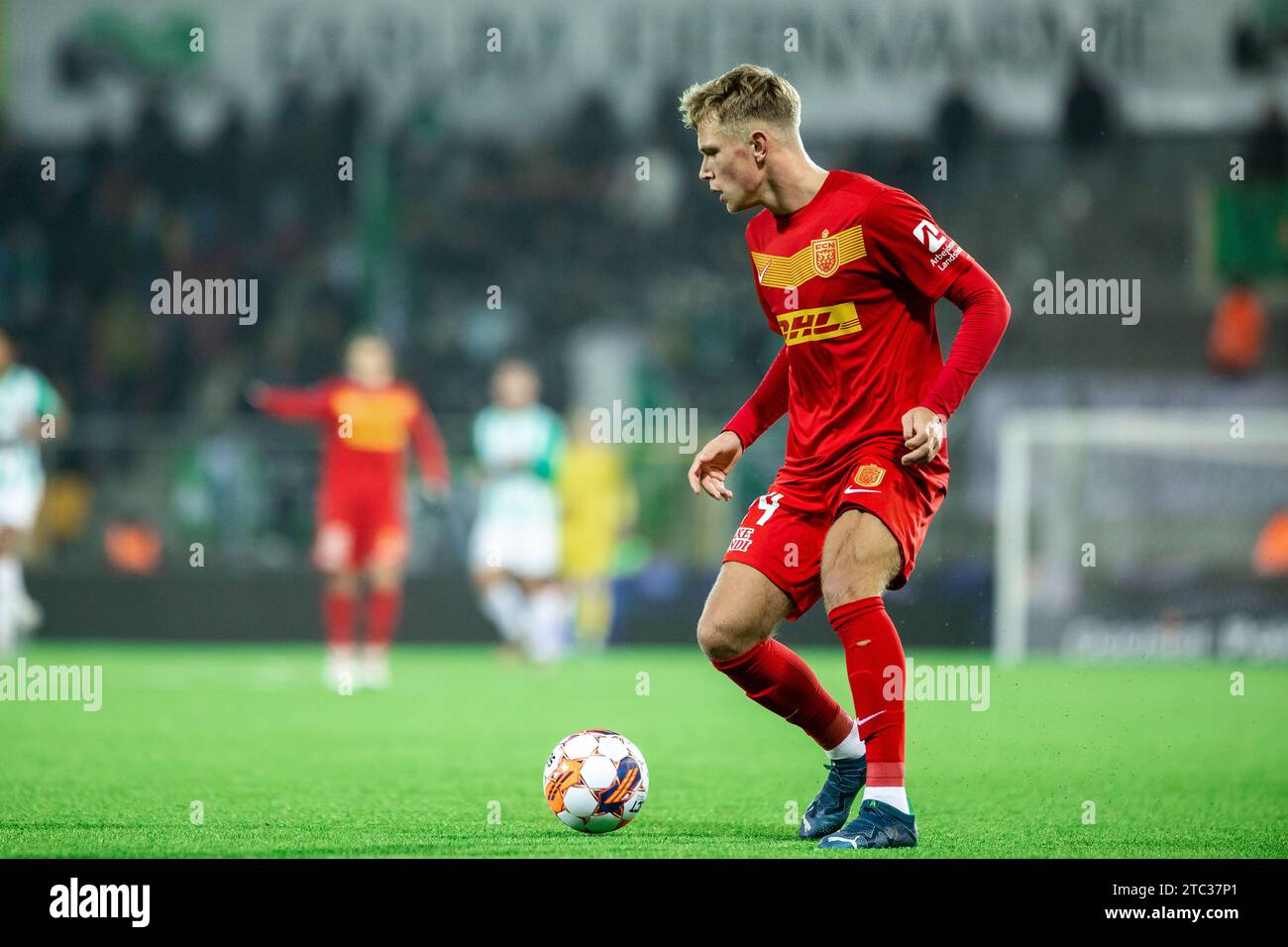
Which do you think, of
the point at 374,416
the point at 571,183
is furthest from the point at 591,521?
the point at 571,183

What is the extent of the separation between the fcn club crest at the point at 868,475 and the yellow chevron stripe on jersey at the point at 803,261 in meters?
0.53

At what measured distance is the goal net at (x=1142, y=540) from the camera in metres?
13.5

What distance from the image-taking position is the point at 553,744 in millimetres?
7836

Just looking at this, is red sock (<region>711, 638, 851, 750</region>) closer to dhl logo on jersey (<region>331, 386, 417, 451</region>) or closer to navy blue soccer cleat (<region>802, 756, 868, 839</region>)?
navy blue soccer cleat (<region>802, 756, 868, 839</region>)

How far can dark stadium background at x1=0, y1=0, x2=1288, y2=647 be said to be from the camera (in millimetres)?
17547

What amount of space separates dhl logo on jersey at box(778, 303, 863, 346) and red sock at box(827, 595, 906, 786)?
73cm

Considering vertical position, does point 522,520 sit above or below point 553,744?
above

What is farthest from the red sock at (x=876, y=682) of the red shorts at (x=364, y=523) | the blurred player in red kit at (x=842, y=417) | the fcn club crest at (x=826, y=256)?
the red shorts at (x=364, y=523)

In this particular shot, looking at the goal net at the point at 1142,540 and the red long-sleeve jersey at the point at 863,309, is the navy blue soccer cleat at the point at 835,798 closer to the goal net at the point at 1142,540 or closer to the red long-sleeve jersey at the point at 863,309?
A: the red long-sleeve jersey at the point at 863,309

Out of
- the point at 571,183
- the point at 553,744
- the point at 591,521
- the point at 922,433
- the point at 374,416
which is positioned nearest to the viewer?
the point at 922,433

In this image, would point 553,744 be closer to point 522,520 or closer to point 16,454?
point 522,520

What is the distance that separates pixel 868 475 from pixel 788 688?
2.17 feet

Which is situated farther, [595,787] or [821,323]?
[595,787]
